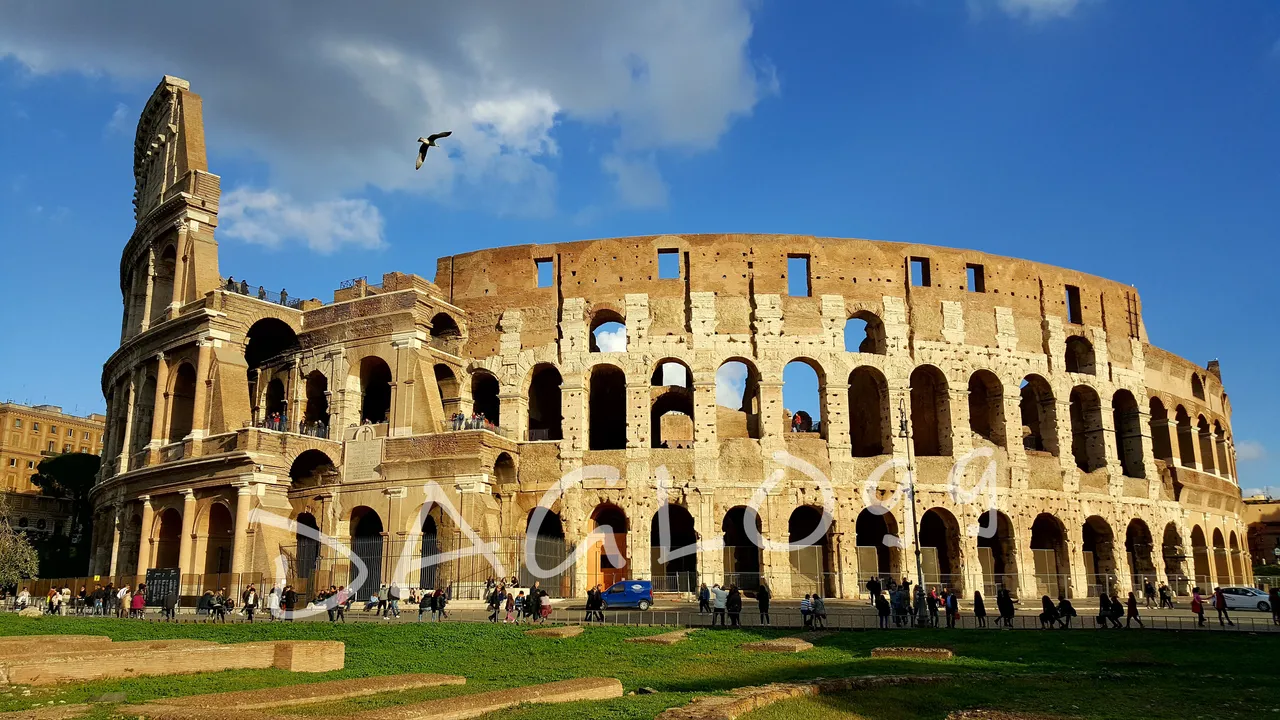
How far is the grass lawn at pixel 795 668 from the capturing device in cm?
1117

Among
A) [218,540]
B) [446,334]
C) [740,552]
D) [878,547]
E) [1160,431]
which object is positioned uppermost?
[446,334]

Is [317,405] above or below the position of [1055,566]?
above

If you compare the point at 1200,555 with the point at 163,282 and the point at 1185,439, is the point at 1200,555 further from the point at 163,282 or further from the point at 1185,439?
the point at 163,282

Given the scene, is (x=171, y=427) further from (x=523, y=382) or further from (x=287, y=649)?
(x=287, y=649)

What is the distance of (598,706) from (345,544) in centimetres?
2383

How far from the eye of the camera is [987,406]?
1496 inches

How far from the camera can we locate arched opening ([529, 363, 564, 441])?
36.5m

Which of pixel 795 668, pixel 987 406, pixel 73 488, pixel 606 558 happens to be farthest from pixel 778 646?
pixel 73 488

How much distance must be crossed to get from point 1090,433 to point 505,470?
21404mm

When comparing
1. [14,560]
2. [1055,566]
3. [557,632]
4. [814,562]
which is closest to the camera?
[557,632]

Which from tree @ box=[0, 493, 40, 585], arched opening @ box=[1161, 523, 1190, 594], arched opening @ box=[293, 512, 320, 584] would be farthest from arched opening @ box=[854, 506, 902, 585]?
tree @ box=[0, 493, 40, 585]

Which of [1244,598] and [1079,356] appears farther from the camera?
[1079,356]

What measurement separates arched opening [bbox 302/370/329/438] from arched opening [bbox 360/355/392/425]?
1.28 m

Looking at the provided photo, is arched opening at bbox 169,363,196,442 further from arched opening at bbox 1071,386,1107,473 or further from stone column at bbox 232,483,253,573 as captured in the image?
arched opening at bbox 1071,386,1107,473
